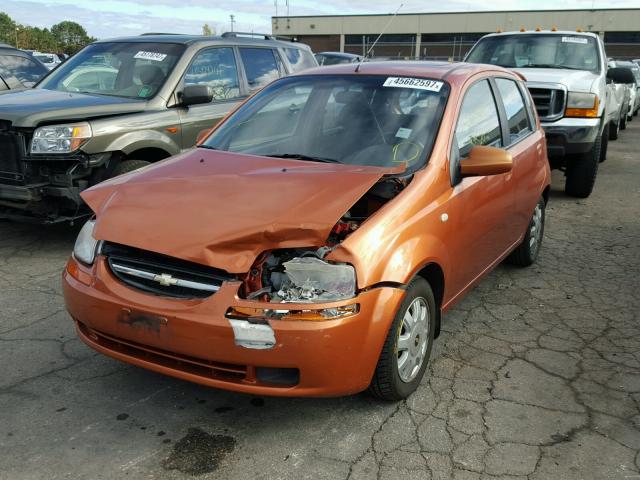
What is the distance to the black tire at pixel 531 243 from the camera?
205 inches

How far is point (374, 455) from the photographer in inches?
109

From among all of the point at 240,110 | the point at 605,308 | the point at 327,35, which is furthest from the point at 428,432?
the point at 327,35

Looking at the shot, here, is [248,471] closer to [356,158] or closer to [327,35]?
[356,158]

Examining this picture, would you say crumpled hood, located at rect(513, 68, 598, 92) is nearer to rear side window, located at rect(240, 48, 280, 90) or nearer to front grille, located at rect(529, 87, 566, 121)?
front grille, located at rect(529, 87, 566, 121)

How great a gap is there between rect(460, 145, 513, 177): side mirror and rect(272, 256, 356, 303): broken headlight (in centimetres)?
123

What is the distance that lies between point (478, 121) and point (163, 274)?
2.37m

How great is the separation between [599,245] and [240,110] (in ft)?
12.9

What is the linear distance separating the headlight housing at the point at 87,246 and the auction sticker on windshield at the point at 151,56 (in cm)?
345

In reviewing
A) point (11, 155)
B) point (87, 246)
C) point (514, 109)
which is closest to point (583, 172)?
point (514, 109)

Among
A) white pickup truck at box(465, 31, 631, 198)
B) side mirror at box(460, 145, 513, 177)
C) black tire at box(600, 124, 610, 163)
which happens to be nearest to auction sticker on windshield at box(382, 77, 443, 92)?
side mirror at box(460, 145, 513, 177)

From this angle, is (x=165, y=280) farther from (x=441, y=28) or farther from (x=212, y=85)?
(x=441, y=28)

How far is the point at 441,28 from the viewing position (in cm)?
5991

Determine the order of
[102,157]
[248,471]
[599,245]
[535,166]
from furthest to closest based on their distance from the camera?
[599,245], [102,157], [535,166], [248,471]

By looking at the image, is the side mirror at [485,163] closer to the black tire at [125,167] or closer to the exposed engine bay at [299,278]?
the exposed engine bay at [299,278]
